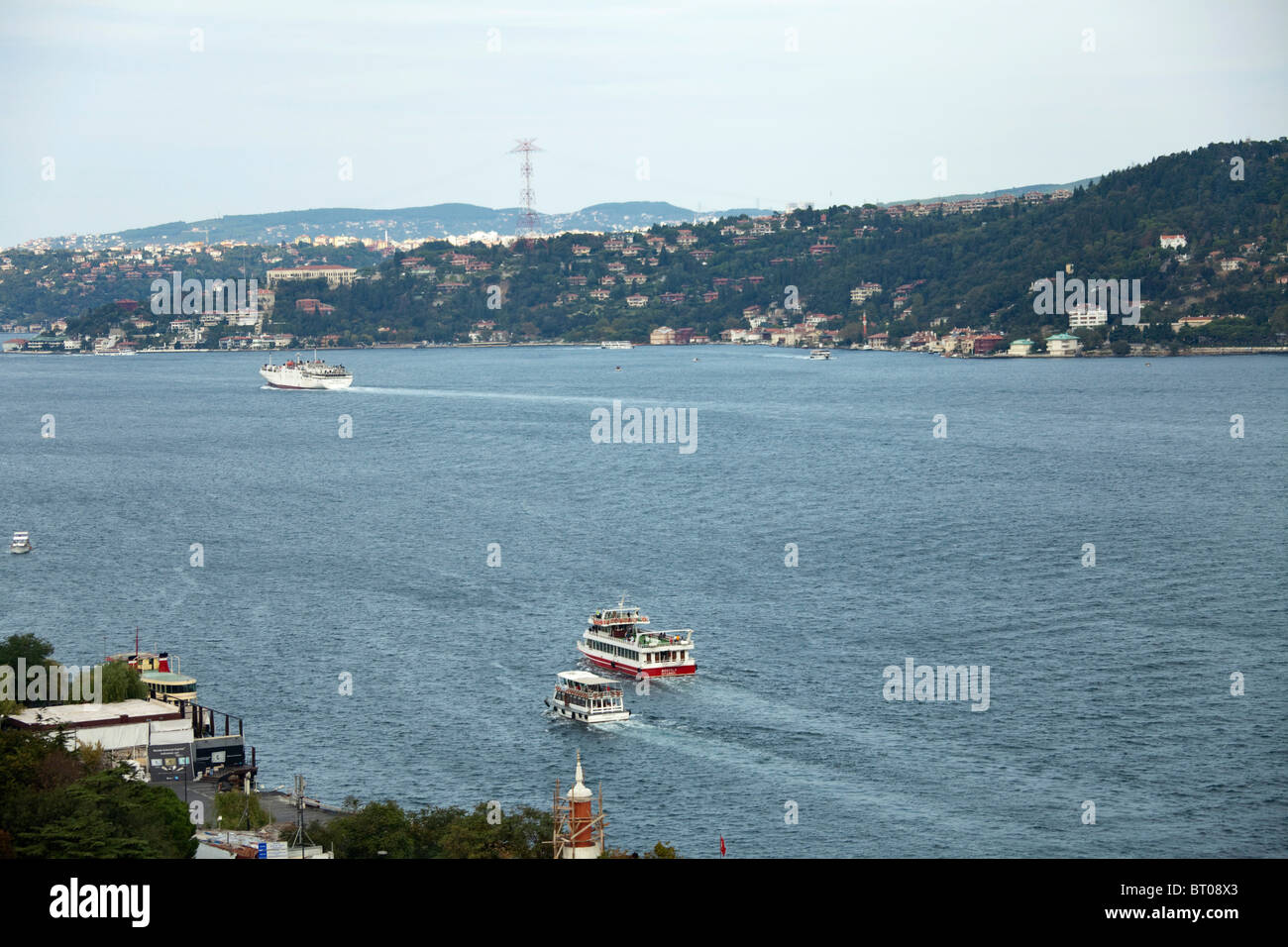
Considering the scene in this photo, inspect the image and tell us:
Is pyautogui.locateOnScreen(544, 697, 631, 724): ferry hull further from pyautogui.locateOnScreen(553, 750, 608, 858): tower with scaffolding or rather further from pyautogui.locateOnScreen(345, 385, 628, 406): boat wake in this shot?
pyautogui.locateOnScreen(345, 385, 628, 406): boat wake


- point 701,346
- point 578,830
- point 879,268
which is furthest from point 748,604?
point 701,346

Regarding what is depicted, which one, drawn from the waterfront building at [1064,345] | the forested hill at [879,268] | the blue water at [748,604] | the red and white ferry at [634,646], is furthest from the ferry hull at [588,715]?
the forested hill at [879,268]

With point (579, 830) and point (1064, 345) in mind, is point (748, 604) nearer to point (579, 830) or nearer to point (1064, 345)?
point (579, 830)

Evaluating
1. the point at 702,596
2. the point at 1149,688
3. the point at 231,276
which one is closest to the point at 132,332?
the point at 231,276

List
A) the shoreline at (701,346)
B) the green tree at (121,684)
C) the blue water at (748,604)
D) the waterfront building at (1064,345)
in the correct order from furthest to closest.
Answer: the waterfront building at (1064,345) < the shoreline at (701,346) < the green tree at (121,684) < the blue water at (748,604)

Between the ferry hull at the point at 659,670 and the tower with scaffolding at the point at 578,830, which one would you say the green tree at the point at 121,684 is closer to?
the ferry hull at the point at 659,670
